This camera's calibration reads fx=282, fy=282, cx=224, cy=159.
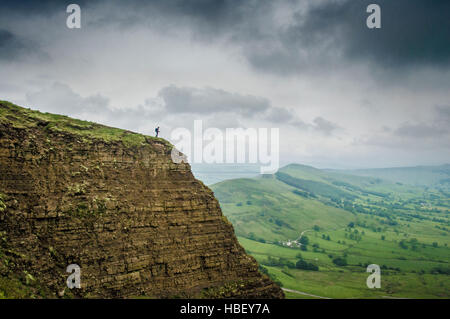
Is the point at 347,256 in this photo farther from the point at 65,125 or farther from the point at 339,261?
the point at 65,125

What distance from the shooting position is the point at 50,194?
1061 inches

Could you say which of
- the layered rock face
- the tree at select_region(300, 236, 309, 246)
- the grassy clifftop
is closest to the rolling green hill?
the tree at select_region(300, 236, 309, 246)

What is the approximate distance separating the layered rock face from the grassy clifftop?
4.5 inches

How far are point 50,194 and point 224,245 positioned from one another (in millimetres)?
19760

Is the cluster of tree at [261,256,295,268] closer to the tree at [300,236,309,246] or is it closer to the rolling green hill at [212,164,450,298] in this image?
the rolling green hill at [212,164,450,298]

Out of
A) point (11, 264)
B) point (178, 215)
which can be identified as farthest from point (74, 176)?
point (178, 215)

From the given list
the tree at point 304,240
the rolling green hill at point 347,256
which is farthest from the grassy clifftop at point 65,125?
the tree at point 304,240

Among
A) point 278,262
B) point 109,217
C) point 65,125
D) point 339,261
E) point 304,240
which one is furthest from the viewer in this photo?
point 304,240

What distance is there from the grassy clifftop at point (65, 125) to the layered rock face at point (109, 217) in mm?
114

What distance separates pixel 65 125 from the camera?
1212 inches

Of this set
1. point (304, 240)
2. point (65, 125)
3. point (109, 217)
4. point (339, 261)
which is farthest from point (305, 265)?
point (65, 125)

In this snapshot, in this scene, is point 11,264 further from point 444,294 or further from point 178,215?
point 444,294

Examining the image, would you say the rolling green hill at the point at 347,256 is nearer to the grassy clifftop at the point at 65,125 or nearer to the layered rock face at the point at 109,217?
the layered rock face at the point at 109,217

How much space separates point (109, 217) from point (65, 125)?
11.3 meters
